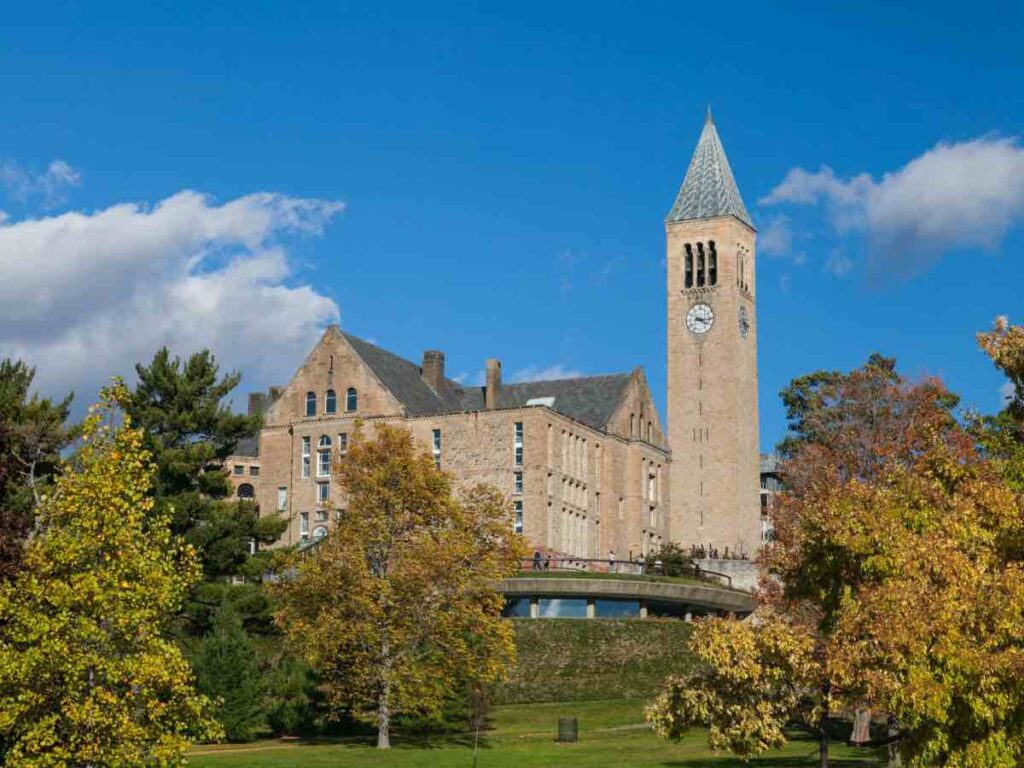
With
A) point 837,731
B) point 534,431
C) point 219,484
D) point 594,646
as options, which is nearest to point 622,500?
point 534,431

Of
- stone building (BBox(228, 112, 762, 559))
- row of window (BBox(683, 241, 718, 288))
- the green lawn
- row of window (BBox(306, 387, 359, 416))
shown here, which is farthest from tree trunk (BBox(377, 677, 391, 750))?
row of window (BBox(683, 241, 718, 288))

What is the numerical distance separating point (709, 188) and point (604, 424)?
21824mm

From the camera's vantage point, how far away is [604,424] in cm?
9388

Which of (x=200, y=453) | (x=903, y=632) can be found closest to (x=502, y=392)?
(x=200, y=453)

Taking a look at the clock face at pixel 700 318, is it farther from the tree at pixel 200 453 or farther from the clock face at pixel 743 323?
the tree at pixel 200 453

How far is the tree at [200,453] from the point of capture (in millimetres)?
62844

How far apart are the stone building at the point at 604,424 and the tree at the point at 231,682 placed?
105 ft

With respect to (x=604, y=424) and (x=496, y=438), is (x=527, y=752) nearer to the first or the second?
(x=496, y=438)

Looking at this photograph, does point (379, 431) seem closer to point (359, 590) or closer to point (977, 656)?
point (359, 590)

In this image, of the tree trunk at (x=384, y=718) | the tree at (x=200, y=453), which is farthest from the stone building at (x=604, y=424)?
the tree trunk at (x=384, y=718)

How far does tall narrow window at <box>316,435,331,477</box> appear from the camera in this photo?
90812mm

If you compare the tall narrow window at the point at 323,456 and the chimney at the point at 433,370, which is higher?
the chimney at the point at 433,370

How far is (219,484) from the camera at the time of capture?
6531 centimetres

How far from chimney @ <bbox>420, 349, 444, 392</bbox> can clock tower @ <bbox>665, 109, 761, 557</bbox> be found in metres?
16.0
